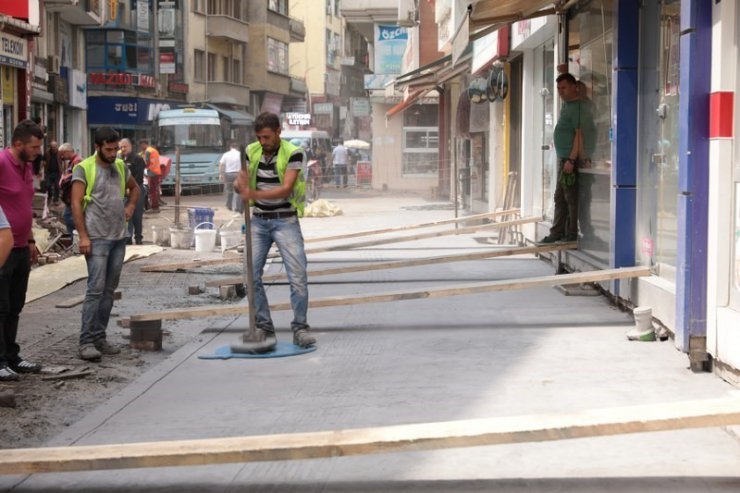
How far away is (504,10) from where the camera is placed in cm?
1195

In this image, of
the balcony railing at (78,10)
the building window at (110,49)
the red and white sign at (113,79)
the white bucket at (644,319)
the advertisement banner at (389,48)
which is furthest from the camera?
the building window at (110,49)

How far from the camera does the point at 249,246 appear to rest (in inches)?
358

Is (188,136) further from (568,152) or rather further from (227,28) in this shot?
(568,152)

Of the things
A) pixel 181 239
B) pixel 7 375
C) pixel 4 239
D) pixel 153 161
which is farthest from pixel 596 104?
pixel 153 161

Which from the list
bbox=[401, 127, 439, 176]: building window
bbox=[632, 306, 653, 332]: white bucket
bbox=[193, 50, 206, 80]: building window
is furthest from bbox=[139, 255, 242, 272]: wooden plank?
bbox=[193, 50, 206, 80]: building window

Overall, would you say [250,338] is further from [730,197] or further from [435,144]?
[435,144]

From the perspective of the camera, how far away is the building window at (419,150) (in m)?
44.2

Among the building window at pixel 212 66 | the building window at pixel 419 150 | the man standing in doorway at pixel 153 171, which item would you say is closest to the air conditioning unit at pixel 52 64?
the man standing in doorway at pixel 153 171

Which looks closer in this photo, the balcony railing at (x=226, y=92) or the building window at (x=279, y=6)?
the balcony railing at (x=226, y=92)

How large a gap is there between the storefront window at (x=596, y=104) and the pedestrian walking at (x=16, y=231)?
5.20 metres

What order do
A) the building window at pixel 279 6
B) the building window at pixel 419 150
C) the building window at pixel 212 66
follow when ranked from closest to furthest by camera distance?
the building window at pixel 419 150 < the building window at pixel 212 66 < the building window at pixel 279 6

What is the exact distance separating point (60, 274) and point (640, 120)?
26.6ft

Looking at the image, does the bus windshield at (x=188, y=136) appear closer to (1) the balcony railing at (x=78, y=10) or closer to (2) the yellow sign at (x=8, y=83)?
(1) the balcony railing at (x=78, y=10)

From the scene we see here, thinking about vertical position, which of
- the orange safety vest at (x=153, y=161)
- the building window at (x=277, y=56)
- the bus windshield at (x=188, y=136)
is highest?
the building window at (x=277, y=56)
